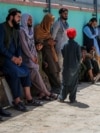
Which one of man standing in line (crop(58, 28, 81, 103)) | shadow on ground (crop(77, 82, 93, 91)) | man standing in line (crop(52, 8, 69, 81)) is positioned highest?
man standing in line (crop(52, 8, 69, 81))

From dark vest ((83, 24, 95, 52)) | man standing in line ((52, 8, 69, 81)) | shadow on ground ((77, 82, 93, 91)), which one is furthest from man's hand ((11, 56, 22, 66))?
dark vest ((83, 24, 95, 52))

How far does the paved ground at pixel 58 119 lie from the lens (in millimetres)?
5719

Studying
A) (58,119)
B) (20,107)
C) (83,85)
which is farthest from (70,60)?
(83,85)

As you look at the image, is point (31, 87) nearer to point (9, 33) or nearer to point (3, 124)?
point (9, 33)

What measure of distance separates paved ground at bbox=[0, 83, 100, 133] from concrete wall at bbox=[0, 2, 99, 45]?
5.91 ft

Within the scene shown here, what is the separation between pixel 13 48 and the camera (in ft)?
22.6

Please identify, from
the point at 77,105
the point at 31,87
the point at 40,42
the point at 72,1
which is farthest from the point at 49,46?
the point at 72,1

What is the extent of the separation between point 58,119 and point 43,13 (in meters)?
3.35

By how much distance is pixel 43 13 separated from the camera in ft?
29.6

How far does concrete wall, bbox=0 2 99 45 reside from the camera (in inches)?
294

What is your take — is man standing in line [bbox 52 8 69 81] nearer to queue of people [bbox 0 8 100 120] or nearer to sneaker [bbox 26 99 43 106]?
queue of people [bbox 0 8 100 120]

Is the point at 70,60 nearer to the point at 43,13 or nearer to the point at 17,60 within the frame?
the point at 17,60

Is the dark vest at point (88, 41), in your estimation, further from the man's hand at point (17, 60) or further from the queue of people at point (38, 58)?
the man's hand at point (17, 60)

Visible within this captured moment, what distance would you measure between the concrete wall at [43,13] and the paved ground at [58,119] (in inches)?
70.9
